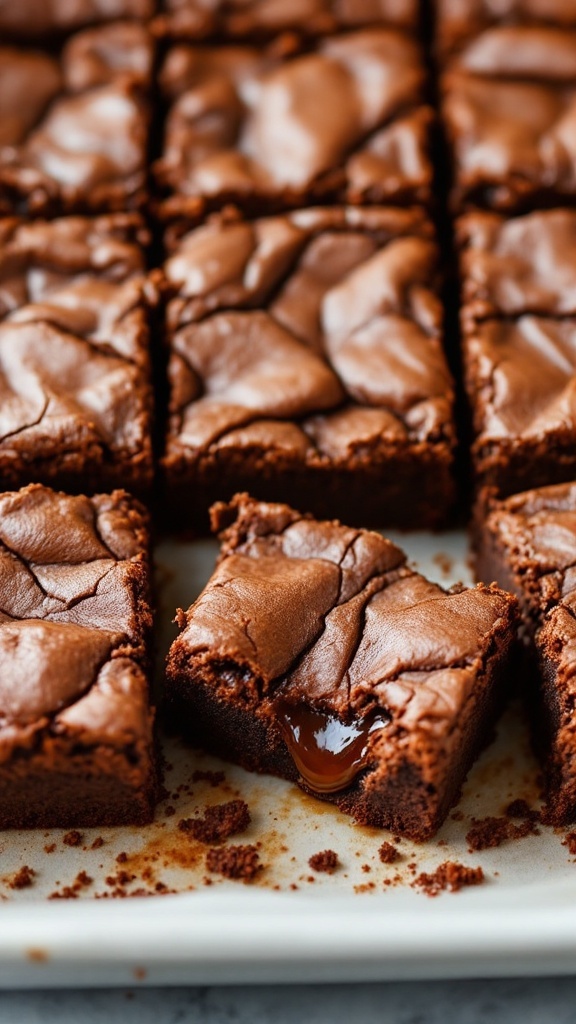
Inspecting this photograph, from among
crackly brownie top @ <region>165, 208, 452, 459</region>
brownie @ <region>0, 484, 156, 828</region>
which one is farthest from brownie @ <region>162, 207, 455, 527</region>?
brownie @ <region>0, 484, 156, 828</region>

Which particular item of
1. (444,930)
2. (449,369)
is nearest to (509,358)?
(449,369)

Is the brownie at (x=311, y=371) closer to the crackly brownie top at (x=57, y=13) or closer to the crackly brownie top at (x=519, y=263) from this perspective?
the crackly brownie top at (x=519, y=263)

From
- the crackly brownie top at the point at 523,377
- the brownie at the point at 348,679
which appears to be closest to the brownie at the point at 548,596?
the brownie at the point at 348,679

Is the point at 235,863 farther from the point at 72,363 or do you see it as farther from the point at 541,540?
the point at 72,363

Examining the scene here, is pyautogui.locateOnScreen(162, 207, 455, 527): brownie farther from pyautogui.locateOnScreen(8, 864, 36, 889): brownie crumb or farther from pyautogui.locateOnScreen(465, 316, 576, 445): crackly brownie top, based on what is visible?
pyautogui.locateOnScreen(8, 864, 36, 889): brownie crumb

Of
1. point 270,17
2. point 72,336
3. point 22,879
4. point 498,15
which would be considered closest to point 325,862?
point 22,879

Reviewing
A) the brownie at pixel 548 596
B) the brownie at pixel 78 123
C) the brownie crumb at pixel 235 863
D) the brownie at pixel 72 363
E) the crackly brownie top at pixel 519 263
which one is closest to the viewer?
the brownie crumb at pixel 235 863
